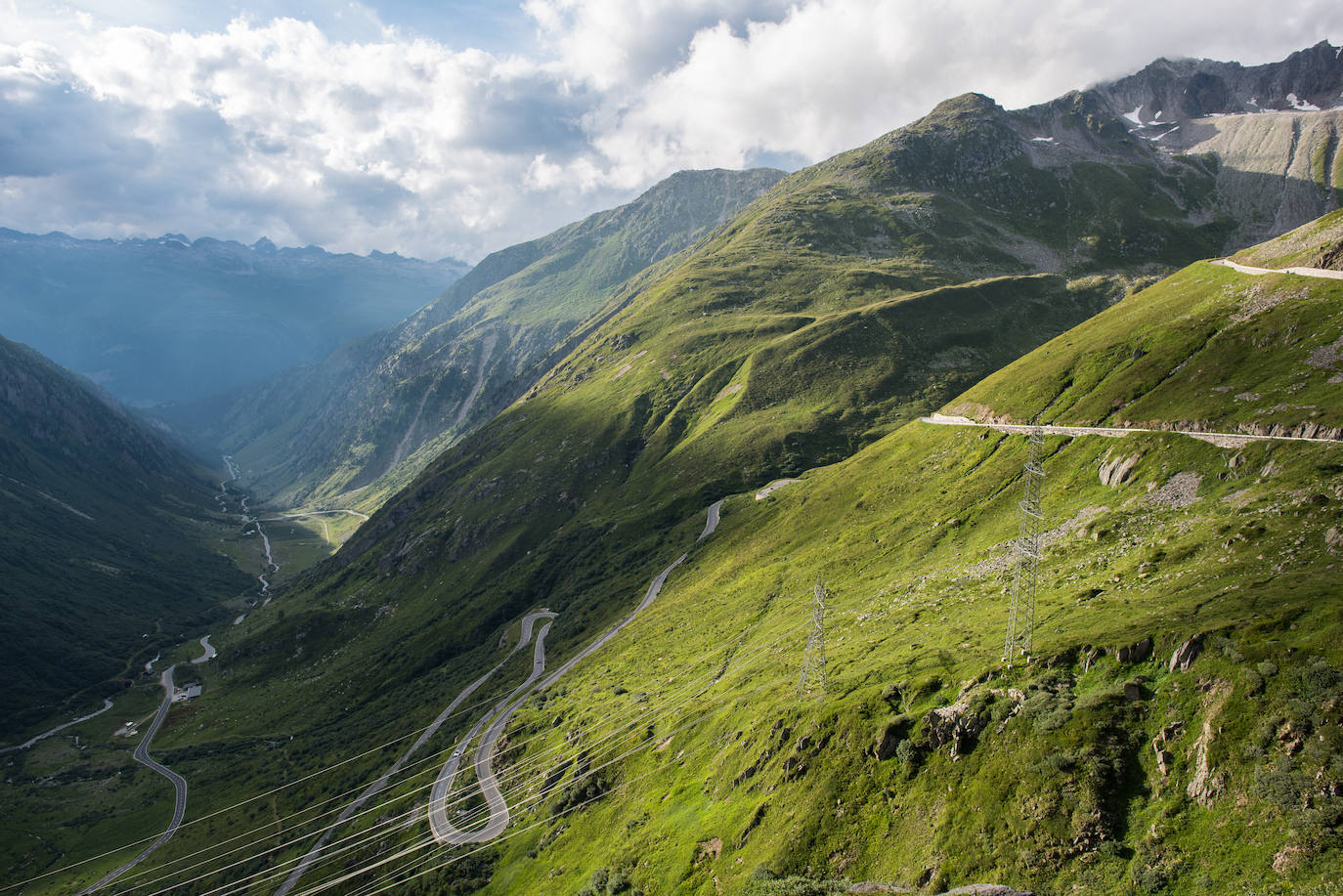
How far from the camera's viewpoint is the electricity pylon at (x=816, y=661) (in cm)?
5716

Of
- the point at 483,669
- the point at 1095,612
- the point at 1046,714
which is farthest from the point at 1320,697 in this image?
the point at 483,669

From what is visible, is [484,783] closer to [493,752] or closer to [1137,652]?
[493,752]

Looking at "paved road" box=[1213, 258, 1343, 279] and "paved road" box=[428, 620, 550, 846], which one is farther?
"paved road" box=[428, 620, 550, 846]

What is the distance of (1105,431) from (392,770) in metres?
135

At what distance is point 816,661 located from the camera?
6881 centimetres

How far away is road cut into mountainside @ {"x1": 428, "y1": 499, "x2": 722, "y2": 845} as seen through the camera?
298 ft

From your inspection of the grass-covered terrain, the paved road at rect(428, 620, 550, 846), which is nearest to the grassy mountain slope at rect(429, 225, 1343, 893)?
the paved road at rect(428, 620, 550, 846)

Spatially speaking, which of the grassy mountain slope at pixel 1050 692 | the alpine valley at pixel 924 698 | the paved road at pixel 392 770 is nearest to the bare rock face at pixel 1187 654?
the alpine valley at pixel 924 698

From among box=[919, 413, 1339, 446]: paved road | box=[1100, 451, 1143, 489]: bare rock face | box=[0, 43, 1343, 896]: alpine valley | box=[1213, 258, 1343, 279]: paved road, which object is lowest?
box=[0, 43, 1343, 896]: alpine valley

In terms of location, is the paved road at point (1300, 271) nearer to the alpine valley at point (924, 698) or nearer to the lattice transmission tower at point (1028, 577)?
the alpine valley at point (924, 698)

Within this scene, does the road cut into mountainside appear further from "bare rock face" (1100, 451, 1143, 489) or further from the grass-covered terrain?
the grass-covered terrain

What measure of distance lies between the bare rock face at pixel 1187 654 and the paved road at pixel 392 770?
124874 mm

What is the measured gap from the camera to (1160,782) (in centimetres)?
3597

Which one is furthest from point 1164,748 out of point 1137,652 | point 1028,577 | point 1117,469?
point 1117,469
